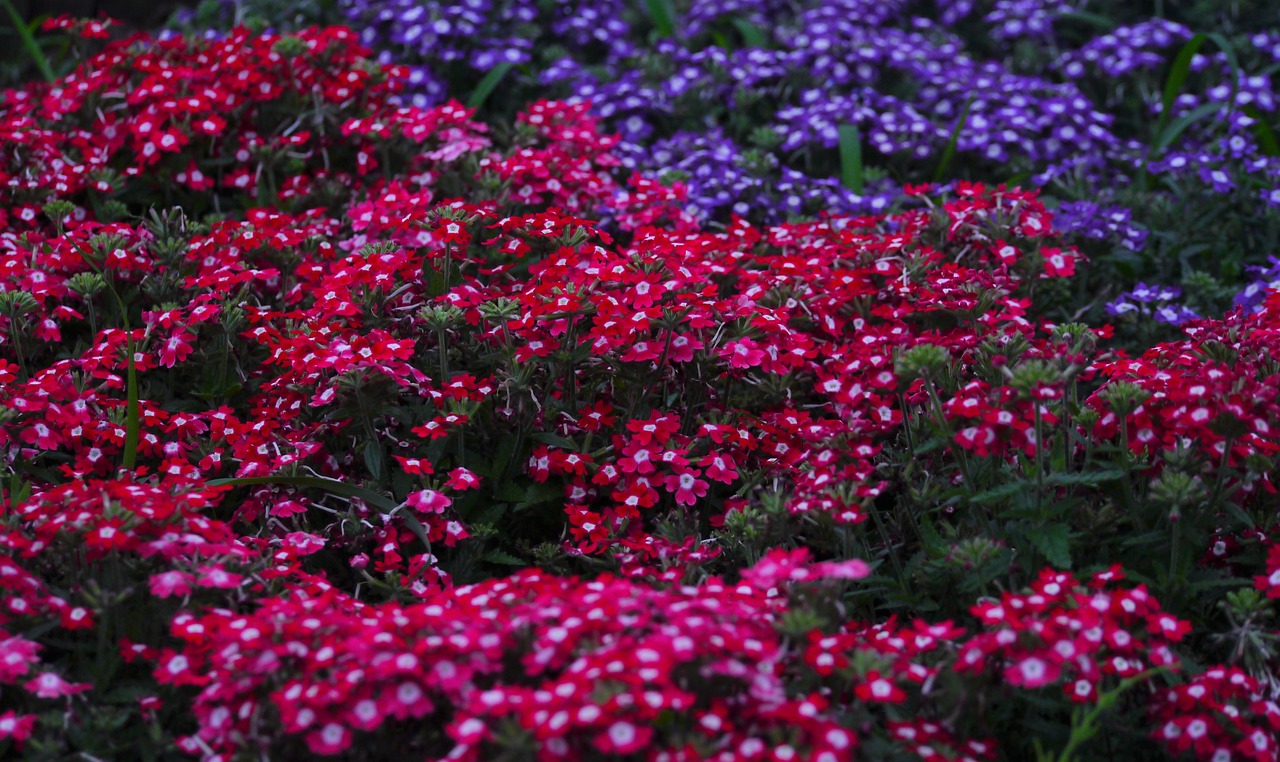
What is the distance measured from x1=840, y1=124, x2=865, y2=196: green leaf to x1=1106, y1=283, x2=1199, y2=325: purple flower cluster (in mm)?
1028

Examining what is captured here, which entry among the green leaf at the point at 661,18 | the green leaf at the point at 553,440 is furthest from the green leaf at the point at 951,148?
the green leaf at the point at 553,440

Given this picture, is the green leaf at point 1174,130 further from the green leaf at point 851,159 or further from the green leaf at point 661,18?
the green leaf at point 661,18

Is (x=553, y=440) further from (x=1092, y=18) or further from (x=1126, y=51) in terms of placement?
(x=1092, y=18)

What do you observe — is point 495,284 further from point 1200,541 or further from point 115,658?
point 1200,541

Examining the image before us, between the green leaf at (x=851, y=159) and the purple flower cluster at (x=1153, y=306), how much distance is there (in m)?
1.03

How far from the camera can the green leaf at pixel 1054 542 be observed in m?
2.34

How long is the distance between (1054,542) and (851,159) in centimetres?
241

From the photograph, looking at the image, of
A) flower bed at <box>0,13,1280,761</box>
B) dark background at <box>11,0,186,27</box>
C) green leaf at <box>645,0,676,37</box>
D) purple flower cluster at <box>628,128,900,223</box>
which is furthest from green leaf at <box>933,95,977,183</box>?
dark background at <box>11,0,186,27</box>

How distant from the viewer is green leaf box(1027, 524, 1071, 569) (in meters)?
2.34

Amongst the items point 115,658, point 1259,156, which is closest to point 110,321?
point 115,658

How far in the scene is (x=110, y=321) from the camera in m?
3.46

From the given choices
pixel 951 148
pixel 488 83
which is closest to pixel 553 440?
pixel 951 148

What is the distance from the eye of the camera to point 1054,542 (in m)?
2.40

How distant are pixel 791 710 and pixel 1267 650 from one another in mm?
958
